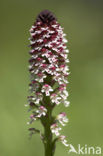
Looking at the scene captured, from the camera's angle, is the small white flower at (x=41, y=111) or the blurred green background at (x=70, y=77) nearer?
the small white flower at (x=41, y=111)

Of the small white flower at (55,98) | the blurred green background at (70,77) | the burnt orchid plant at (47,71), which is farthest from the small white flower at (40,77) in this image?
the blurred green background at (70,77)

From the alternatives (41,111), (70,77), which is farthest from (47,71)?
(70,77)

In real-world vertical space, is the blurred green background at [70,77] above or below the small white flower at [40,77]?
above

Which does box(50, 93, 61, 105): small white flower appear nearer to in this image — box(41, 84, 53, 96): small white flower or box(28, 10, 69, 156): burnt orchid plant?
box(28, 10, 69, 156): burnt orchid plant

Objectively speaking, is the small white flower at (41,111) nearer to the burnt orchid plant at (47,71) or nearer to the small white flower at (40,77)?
the burnt orchid plant at (47,71)
